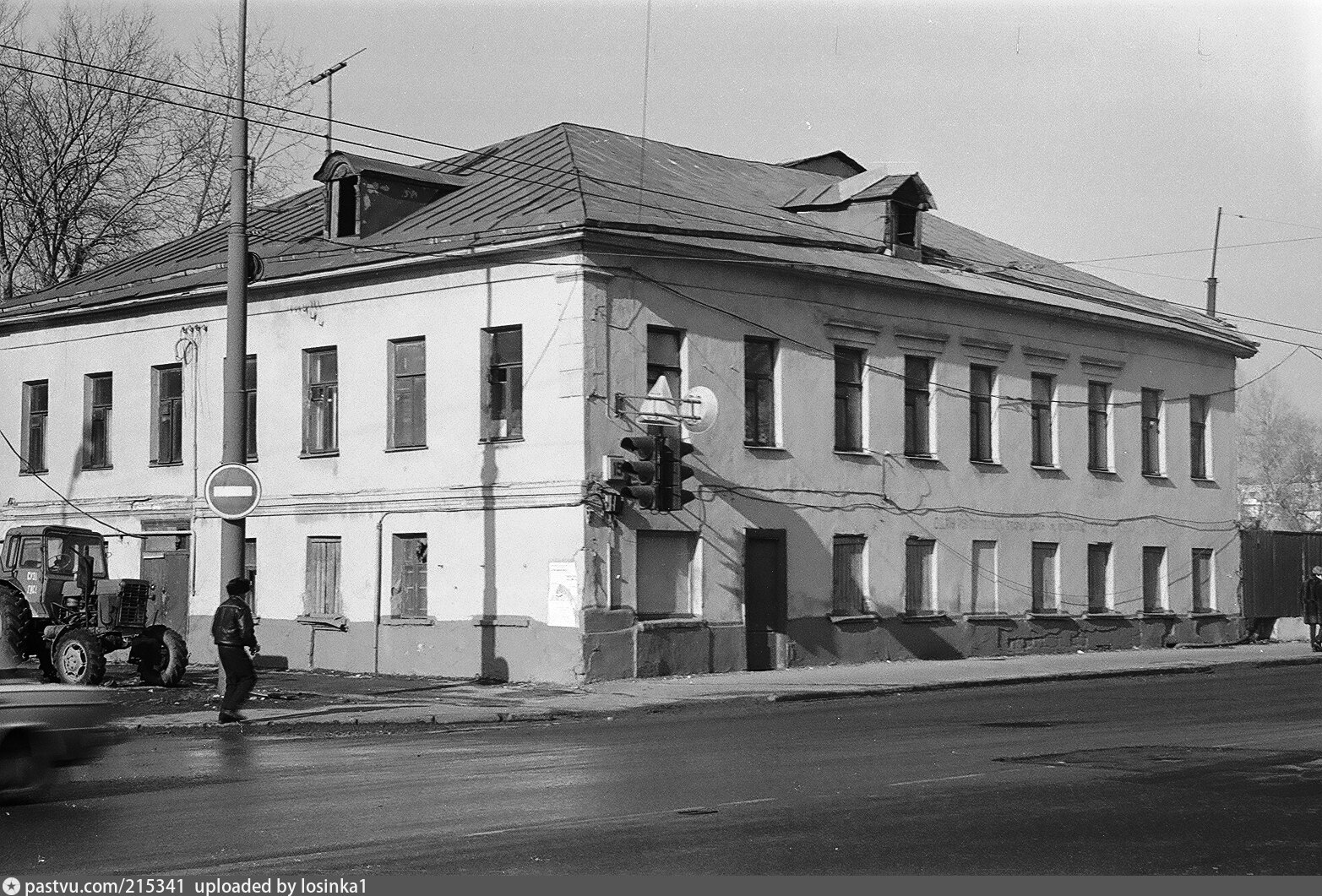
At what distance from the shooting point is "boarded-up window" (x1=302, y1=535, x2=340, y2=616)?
2995 centimetres

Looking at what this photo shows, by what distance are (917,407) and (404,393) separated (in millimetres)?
9762

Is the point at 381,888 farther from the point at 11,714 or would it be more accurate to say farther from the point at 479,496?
the point at 479,496

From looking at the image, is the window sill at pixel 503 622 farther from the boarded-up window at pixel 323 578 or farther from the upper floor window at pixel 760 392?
the upper floor window at pixel 760 392

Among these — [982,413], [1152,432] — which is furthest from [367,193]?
[1152,432]

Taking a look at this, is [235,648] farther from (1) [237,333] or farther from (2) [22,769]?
(2) [22,769]

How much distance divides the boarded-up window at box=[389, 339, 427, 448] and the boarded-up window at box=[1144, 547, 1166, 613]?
17461mm

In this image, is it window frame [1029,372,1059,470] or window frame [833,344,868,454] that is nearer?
window frame [833,344,868,454]

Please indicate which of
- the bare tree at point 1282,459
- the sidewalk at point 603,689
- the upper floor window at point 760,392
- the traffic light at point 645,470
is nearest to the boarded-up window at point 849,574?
the sidewalk at point 603,689

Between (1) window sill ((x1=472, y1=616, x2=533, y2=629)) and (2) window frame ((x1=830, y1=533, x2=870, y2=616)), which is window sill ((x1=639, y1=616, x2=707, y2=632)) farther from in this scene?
(2) window frame ((x1=830, y1=533, x2=870, y2=616))

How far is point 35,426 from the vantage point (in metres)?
35.5

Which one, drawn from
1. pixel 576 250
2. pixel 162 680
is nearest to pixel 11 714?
pixel 162 680

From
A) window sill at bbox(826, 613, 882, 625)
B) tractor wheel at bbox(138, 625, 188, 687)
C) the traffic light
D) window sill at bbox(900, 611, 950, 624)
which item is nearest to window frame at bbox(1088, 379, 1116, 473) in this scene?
window sill at bbox(900, 611, 950, 624)

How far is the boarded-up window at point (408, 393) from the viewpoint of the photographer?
28812 mm

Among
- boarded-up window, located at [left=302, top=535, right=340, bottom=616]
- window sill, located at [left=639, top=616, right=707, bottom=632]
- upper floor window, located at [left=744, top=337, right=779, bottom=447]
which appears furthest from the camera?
boarded-up window, located at [left=302, top=535, right=340, bottom=616]
